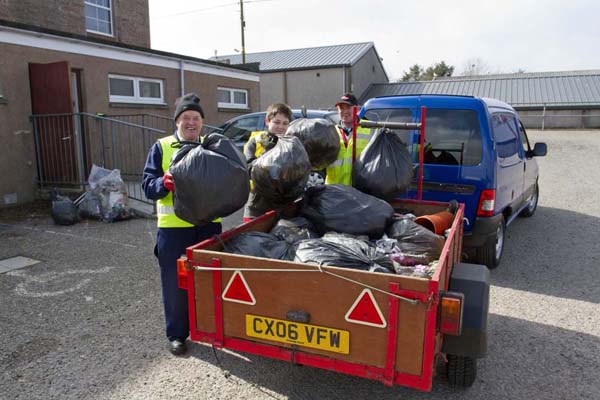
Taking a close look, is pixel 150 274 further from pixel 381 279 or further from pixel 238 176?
pixel 381 279

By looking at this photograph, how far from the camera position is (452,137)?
15.0ft

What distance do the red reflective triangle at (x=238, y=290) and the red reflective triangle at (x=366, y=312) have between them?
0.52 metres

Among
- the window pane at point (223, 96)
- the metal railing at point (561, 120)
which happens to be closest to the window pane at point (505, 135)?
the window pane at point (223, 96)

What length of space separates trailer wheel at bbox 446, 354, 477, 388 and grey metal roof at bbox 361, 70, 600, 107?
26439 millimetres

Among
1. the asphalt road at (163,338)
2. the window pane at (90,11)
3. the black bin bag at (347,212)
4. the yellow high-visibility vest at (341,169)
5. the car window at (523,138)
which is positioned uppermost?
the window pane at (90,11)

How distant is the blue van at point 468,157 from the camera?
14.4ft

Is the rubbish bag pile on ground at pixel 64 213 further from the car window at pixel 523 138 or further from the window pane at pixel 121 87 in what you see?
the car window at pixel 523 138

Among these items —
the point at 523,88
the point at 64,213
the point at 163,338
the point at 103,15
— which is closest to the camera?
the point at 163,338

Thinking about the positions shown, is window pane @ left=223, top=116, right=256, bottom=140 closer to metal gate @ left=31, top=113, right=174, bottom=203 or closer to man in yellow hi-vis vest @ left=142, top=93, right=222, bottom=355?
metal gate @ left=31, top=113, right=174, bottom=203

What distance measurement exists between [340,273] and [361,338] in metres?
0.32

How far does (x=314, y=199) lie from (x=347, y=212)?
294mm

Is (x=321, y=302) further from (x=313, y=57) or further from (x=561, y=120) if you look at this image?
(x=561, y=120)

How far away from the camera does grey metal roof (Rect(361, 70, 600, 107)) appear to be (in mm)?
26828

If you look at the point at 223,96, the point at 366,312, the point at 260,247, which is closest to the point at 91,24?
the point at 223,96
